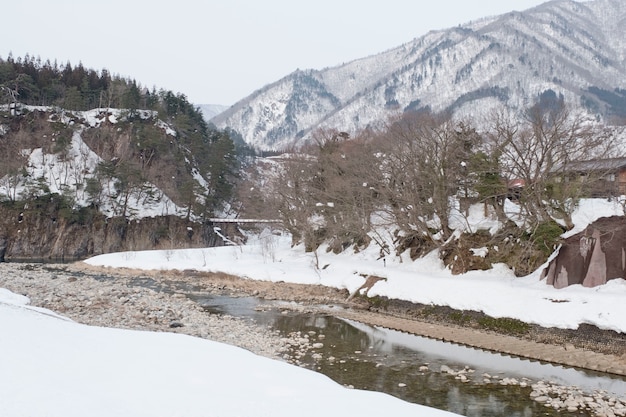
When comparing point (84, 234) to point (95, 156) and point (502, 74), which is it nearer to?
point (95, 156)

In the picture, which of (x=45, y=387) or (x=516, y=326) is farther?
(x=516, y=326)

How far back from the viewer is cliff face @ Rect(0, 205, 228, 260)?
5162 cm

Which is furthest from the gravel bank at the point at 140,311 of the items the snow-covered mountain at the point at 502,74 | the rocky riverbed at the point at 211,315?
the snow-covered mountain at the point at 502,74

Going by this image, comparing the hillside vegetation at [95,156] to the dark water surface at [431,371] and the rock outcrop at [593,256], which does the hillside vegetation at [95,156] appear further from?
A: the rock outcrop at [593,256]

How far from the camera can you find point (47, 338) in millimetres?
8352

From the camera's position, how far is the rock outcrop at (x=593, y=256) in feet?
59.4

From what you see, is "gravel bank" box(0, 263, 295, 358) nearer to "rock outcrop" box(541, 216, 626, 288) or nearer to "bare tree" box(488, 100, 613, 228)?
"rock outcrop" box(541, 216, 626, 288)

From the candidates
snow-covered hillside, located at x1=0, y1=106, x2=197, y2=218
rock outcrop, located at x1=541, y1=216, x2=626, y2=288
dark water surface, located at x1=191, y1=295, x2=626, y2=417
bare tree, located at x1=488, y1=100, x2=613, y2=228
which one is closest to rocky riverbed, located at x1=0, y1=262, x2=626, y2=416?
dark water surface, located at x1=191, y1=295, x2=626, y2=417

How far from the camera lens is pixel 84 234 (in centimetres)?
5500

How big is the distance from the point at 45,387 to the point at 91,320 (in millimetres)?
12689

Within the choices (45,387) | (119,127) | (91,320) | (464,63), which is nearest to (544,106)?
(91,320)

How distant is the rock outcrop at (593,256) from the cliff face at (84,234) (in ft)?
128

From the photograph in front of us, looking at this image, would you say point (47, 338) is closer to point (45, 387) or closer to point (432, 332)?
point (45, 387)

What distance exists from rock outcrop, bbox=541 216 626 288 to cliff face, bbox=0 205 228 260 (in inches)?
1533
